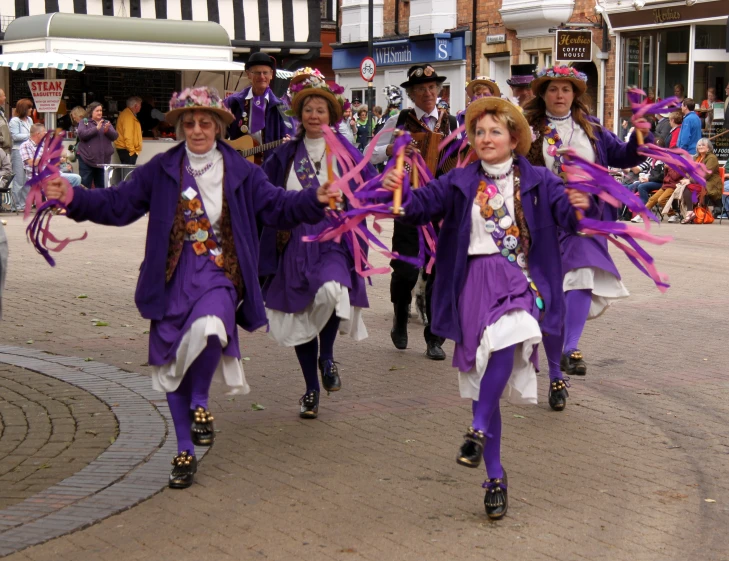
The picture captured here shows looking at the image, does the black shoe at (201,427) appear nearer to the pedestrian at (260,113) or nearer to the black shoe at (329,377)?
the black shoe at (329,377)

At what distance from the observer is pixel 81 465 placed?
6094 millimetres

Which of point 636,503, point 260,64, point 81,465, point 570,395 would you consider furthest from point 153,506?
point 260,64

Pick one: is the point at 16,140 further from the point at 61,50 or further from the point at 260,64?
the point at 260,64

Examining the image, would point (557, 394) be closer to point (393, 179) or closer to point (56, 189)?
point (393, 179)

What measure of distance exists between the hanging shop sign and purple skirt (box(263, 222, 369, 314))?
17641mm

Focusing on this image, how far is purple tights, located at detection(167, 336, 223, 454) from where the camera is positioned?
5.72 metres

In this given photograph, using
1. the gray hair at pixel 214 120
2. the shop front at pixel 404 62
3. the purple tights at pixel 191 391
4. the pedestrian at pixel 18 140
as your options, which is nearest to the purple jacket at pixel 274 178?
the gray hair at pixel 214 120

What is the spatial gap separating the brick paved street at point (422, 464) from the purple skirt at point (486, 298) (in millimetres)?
676

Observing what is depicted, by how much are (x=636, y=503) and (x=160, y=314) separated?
2.25 metres

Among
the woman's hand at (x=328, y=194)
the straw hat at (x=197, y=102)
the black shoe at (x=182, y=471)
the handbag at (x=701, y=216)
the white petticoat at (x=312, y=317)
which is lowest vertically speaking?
the handbag at (x=701, y=216)

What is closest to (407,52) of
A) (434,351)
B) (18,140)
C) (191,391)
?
(18,140)

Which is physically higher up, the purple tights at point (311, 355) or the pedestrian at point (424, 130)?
the pedestrian at point (424, 130)

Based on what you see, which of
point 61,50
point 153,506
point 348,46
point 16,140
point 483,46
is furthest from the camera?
point 348,46

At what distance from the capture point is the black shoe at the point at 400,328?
9367mm
